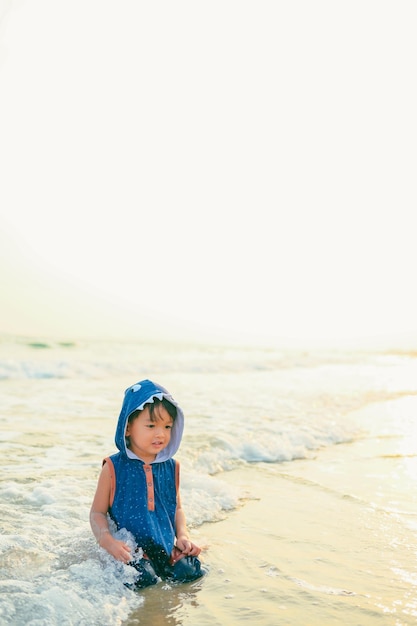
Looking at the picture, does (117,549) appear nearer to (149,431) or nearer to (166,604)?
(166,604)

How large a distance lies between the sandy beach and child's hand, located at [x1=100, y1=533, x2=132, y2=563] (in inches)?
9.9

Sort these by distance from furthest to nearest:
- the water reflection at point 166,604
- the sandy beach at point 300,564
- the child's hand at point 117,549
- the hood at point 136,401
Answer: the hood at point 136,401 < the child's hand at point 117,549 < the sandy beach at point 300,564 < the water reflection at point 166,604

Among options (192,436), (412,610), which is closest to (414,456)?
(192,436)

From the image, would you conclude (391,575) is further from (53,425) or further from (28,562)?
(53,425)

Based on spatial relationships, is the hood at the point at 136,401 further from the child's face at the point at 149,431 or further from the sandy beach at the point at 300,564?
the sandy beach at the point at 300,564

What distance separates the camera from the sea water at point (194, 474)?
341cm

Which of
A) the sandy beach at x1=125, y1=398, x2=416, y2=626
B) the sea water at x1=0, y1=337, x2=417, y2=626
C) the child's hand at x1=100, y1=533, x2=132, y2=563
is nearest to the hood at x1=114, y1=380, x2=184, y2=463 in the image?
the child's hand at x1=100, y1=533, x2=132, y2=563

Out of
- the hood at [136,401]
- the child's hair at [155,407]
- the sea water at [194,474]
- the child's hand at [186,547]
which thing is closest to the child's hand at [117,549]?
the sea water at [194,474]

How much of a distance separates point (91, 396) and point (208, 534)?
8.34m

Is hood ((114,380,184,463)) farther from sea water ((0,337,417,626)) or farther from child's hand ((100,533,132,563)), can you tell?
sea water ((0,337,417,626))

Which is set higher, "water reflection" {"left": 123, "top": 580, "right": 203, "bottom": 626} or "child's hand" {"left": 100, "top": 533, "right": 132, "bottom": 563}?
"child's hand" {"left": 100, "top": 533, "right": 132, "bottom": 563}

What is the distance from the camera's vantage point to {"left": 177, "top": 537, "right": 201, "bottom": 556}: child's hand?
12.3 ft

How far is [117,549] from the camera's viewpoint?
3.48 meters

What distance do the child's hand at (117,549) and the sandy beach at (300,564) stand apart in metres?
0.25
